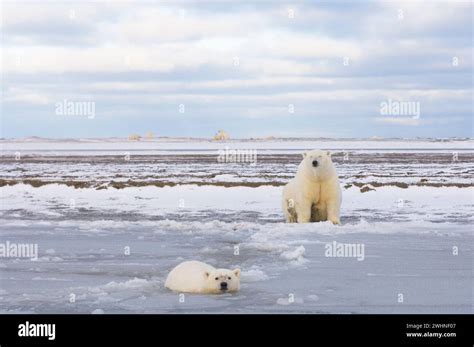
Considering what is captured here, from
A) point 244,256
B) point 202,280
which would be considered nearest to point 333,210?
point 244,256

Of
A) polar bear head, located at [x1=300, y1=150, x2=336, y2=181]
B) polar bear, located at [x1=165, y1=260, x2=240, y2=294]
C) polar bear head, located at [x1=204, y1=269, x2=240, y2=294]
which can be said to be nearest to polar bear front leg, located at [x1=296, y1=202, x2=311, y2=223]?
polar bear head, located at [x1=300, y1=150, x2=336, y2=181]

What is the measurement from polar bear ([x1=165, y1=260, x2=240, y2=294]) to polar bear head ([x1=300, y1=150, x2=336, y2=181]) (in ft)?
12.9

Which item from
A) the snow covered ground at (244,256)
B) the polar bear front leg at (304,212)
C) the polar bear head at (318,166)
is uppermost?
the polar bear head at (318,166)

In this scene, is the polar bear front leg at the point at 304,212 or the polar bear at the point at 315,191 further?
the polar bear front leg at the point at 304,212

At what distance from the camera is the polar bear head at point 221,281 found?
657cm

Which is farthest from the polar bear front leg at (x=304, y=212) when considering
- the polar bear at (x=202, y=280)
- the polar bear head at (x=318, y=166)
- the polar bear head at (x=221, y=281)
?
the polar bear head at (x=221, y=281)

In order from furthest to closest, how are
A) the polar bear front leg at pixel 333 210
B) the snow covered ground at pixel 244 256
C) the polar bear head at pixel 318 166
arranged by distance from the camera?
the polar bear front leg at pixel 333 210, the polar bear head at pixel 318 166, the snow covered ground at pixel 244 256

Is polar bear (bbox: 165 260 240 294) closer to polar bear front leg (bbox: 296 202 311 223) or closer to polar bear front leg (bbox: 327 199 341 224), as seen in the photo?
polar bear front leg (bbox: 296 202 311 223)

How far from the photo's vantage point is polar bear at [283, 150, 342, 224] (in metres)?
10.6

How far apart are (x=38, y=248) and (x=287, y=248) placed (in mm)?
2914

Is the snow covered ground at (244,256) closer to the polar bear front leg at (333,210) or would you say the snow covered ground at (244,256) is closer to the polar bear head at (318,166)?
the polar bear front leg at (333,210)

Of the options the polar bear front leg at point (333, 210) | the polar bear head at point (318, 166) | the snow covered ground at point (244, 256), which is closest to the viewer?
the snow covered ground at point (244, 256)

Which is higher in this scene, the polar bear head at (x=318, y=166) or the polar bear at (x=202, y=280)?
the polar bear head at (x=318, y=166)

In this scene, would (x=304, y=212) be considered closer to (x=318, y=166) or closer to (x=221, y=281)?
(x=318, y=166)
